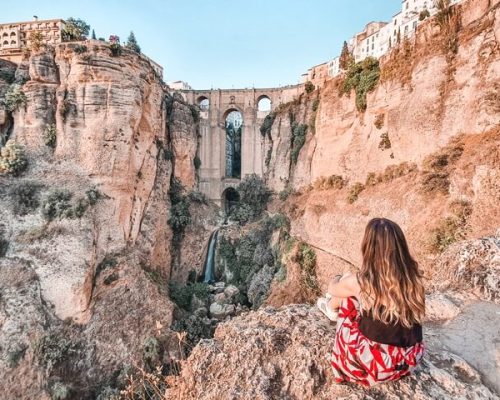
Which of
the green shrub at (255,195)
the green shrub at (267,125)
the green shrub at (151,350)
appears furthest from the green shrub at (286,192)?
the green shrub at (151,350)

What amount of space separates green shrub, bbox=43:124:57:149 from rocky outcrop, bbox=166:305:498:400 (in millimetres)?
18267

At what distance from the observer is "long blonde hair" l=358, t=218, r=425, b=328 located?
217 centimetres

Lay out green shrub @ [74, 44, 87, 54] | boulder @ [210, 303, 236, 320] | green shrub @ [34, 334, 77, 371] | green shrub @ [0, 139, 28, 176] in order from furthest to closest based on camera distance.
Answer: boulder @ [210, 303, 236, 320] → green shrub @ [74, 44, 87, 54] → green shrub @ [0, 139, 28, 176] → green shrub @ [34, 334, 77, 371]

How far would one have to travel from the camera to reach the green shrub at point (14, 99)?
17.0m

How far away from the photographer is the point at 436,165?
1102 centimetres

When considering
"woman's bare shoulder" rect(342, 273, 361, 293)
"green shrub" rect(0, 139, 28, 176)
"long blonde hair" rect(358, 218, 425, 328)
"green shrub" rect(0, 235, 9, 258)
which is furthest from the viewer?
"green shrub" rect(0, 139, 28, 176)

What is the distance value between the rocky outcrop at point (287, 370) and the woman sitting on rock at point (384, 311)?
0.26m

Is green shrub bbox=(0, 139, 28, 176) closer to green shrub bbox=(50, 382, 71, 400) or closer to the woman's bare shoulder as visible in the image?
green shrub bbox=(50, 382, 71, 400)

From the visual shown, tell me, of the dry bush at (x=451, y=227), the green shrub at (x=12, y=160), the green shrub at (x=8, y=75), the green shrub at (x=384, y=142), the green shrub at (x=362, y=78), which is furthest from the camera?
the green shrub at (x=8, y=75)

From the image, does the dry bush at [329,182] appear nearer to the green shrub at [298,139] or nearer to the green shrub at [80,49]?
the green shrub at [298,139]

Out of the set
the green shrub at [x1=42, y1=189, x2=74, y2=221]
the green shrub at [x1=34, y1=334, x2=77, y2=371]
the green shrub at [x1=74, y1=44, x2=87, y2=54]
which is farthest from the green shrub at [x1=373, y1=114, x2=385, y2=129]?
the green shrub at [x1=34, y1=334, x2=77, y2=371]

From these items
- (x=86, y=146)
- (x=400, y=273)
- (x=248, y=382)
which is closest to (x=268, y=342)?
(x=248, y=382)

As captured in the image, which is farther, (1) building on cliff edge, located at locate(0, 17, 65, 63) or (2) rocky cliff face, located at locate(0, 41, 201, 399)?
(1) building on cliff edge, located at locate(0, 17, 65, 63)

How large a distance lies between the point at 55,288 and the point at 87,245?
2.37 metres
